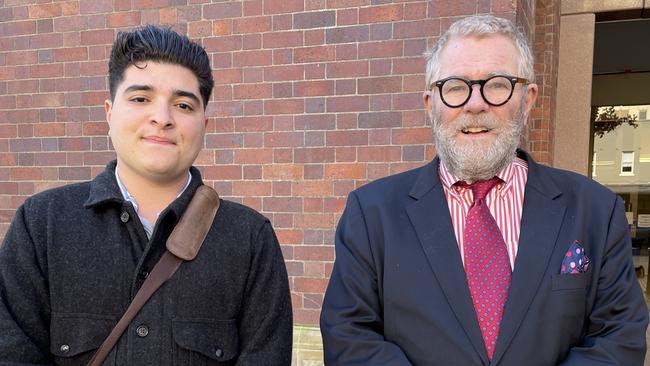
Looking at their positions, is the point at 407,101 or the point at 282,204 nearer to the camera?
the point at 407,101

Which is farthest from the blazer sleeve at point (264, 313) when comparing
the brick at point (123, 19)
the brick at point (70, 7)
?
the brick at point (70, 7)

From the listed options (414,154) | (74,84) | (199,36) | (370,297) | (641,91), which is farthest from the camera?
(641,91)

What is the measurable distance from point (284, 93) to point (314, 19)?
61cm

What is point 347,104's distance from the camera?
371 cm

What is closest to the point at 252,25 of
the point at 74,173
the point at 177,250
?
the point at 74,173

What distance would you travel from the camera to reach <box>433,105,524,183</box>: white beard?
1.72 meters

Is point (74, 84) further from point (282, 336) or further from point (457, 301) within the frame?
point (457, 301)

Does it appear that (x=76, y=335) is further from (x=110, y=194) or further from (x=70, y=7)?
(x=70, y=7)

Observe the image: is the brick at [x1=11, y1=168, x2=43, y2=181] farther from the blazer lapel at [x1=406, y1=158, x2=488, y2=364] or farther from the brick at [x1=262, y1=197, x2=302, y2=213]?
the blazer lapel at [x1=406, y1=158, x2=488, y2=364]

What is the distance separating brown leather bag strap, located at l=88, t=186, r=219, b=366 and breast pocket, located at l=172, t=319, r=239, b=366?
0.13m

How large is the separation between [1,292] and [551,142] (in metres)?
4.29

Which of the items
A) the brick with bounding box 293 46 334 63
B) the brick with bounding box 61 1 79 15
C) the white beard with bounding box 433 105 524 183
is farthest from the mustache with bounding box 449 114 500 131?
the brick with bounding box 61 1 79 15

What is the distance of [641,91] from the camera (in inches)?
251

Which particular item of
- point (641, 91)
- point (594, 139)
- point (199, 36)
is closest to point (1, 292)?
point (199, 36)
